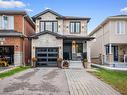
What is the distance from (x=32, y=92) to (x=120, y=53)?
1329 inches

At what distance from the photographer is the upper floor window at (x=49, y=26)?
40.5 m

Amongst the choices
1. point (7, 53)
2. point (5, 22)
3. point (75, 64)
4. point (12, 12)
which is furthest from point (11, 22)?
point (75, 64)

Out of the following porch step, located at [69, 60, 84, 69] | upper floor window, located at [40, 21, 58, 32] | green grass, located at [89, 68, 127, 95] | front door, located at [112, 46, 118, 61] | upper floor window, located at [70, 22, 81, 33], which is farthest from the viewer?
front door, located at [112, 46, 118, 61]

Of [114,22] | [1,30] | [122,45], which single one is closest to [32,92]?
[1,30]

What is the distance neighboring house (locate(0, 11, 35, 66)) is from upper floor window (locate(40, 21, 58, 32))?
7.99 feet

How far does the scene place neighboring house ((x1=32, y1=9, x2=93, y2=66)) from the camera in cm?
3794

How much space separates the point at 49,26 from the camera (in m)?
40.6

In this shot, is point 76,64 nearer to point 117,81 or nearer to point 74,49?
point 74,49

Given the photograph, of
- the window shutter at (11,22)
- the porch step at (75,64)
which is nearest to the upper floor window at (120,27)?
the porch step at (75,64)

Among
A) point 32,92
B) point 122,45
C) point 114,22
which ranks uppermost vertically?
point 114,22

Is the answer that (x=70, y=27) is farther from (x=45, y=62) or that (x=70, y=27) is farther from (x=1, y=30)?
(x=1, y=30)

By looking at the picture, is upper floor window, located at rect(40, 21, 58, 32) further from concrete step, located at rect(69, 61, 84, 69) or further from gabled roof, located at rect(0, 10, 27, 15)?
concrete step, located at rect(69, 61, 84, 69)

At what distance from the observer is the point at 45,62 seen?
3803cm

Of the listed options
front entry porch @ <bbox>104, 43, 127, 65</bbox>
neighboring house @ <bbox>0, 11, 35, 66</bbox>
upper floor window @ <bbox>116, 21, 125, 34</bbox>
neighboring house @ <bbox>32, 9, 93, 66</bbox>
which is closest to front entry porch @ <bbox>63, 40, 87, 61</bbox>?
neighboring house @ <bbox>32, 9, 93, 66</bbox>
